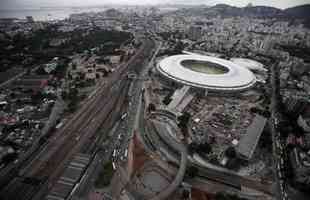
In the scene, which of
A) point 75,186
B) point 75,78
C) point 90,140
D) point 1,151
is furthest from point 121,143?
point 75,78

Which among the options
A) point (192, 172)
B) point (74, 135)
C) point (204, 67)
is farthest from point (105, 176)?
point (204, 67)

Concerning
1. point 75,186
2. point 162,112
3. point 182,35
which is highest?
point 182,35

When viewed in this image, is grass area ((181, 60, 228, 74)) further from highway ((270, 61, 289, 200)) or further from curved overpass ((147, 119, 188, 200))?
curved overpass ((147, 119, 188, 200))

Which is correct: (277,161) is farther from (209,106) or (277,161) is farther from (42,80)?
(42,80)

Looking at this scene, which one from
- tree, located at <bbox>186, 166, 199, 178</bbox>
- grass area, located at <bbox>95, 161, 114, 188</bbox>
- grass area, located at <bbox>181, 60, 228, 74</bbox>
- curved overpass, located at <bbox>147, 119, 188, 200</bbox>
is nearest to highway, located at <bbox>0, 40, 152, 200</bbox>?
grass area, located at <bbox>95, 161, 114, 188</bbox>

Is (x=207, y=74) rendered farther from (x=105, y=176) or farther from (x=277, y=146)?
(x=105, y=176)
